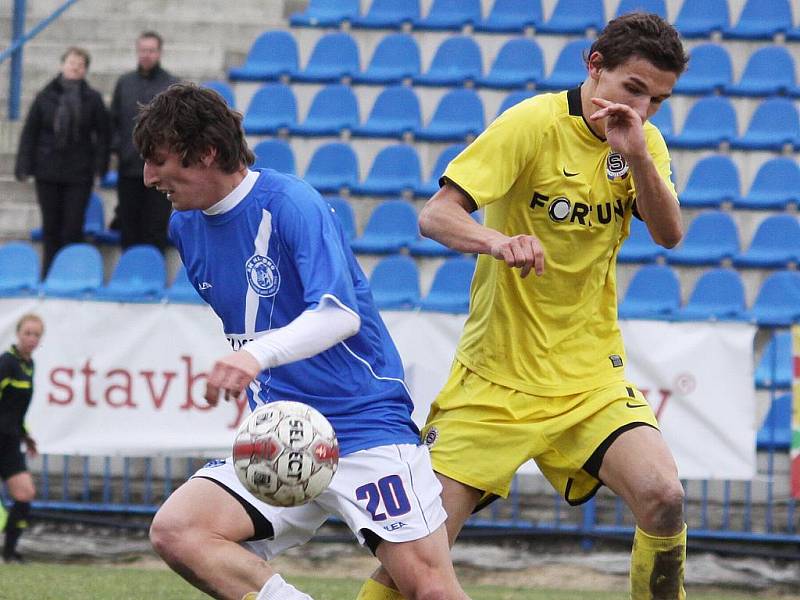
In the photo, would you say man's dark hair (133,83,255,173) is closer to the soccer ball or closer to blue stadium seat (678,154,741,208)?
the soccer ball

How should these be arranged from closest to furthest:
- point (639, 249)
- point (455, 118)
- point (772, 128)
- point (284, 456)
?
point (284, 456) → point (639, 249) → point (772, 128) → point (455, 118)

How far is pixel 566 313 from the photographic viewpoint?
4.77 meters

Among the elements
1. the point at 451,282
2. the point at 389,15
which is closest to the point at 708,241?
the point at 451,282

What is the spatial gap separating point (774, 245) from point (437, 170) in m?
2.86

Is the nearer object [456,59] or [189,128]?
[189,128]

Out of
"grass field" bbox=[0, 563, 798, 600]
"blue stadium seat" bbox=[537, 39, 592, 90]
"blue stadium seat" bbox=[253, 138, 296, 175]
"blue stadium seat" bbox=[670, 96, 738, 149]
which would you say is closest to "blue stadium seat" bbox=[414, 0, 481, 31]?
"blue stadium seat" bbox=[537, 39, 592, 90]

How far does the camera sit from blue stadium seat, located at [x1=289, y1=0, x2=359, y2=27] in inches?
540

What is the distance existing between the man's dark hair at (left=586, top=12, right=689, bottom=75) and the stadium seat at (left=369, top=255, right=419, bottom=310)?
236 inches

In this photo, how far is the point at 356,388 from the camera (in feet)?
13.7

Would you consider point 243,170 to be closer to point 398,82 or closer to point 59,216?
point 59,216

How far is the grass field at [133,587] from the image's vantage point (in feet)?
23.6

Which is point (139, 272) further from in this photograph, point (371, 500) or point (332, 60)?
point (371, 500)

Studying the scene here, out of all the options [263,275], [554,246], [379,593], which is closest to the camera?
[263,275]

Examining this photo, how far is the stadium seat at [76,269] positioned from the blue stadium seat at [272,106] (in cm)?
226
